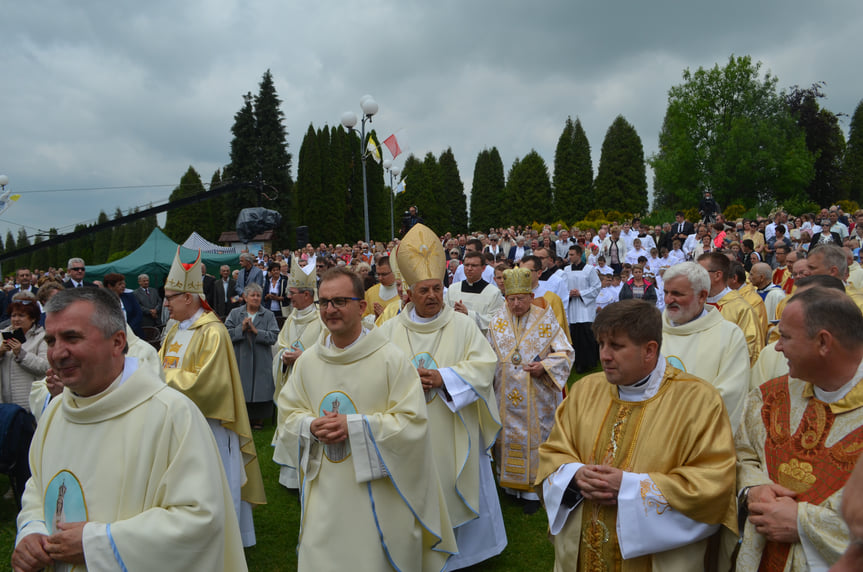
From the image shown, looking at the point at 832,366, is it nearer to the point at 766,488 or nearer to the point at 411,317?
the point at 766,488

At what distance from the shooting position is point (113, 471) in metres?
2.39

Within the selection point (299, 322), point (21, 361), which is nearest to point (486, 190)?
point (299, 322)

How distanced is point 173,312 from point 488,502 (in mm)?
3021

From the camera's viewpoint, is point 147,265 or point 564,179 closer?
point 147,265

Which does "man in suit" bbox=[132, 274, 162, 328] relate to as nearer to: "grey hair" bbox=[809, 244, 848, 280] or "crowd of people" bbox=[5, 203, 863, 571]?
"crowd of people" bbox=[5, 203, 863, 571]

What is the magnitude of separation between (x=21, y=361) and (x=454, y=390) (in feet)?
14.1

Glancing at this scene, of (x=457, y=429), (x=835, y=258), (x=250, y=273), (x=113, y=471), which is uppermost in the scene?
(x=835, y=258)

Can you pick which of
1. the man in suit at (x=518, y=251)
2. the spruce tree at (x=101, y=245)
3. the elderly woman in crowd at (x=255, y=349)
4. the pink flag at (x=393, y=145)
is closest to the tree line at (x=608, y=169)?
the spruce tree at (x=101, y=245)

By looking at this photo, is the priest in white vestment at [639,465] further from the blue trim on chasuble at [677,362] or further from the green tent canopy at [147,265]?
the green tent canopy at [147,265]

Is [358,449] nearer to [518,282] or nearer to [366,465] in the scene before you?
[366,465]

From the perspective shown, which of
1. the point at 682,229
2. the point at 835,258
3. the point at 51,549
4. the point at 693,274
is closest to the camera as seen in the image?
the point at 51,549

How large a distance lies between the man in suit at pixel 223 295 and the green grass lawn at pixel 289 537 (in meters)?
7.65

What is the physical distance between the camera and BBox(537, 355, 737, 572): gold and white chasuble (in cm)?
267

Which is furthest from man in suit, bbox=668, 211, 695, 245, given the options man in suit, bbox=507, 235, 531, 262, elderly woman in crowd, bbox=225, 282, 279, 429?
elderly woman in crowd, bbox=225, 282, 279, 429
